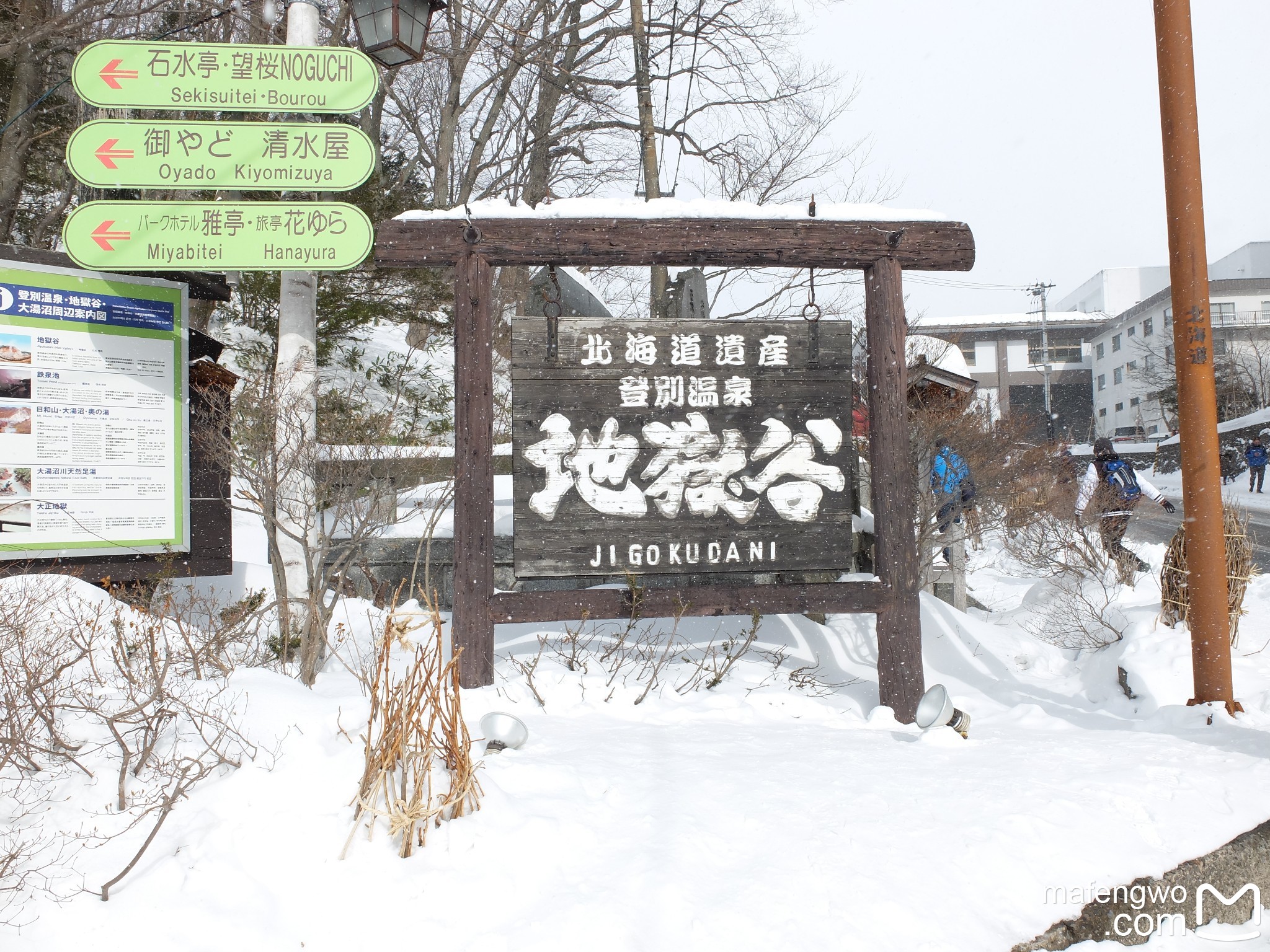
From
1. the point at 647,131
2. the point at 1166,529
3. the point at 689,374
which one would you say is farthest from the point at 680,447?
the point at 1166,529

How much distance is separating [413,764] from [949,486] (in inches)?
276

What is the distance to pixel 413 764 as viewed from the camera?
3066 millimetres

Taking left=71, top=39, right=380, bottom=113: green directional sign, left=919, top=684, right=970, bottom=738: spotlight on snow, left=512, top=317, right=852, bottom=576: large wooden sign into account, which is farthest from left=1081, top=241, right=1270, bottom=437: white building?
left=71, top=39, right=380, bottom=113: green directional sign

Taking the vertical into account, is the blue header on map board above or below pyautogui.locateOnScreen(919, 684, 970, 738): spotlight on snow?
above

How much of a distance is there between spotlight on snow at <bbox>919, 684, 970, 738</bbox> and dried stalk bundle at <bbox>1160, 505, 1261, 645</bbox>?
7.27 feet

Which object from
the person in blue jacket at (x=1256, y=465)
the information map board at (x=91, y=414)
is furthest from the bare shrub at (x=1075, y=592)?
the person in blue jacket at (x=1256, y=465)

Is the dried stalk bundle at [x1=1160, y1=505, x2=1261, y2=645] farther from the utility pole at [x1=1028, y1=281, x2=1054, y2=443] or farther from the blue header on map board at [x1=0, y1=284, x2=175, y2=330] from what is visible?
the utility pole at [x1=1028, y1=281, x2=1054, y2=443]

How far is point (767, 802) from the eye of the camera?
347 centimetres

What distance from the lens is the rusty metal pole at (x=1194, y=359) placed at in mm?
4570

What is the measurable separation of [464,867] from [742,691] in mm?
2611

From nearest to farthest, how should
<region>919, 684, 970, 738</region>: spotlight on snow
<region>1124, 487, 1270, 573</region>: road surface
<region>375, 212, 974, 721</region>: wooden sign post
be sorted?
<region>919, 684, 970, 738</region>: spotlight on snow
<region>375, 212, 974, 721</region>: wooden sign post
<region>1124, 487, 1270, 573</region>: road surface

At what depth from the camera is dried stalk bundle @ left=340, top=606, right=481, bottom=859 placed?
2953 millimetres

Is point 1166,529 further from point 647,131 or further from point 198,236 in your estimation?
point 198,236
